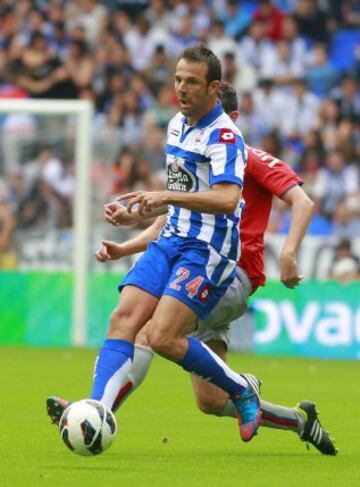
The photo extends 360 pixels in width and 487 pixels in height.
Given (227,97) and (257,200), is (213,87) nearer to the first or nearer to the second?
(227,97)

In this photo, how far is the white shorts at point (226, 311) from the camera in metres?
7.81

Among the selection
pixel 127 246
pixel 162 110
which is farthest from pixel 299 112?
pixel 127 246

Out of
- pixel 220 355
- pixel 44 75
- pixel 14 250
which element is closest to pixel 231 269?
pixel 220 355

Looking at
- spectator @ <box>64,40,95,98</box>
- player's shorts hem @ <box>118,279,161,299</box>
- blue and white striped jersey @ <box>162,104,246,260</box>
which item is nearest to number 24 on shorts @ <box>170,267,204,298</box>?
player's shorts hem @ <box>118,279,161,299</box>

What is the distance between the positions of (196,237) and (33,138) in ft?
39.3

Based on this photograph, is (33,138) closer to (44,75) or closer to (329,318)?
(44,75)

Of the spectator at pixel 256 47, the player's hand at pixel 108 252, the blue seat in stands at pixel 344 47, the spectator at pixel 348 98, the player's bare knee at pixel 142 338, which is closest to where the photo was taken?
the player's hand at pixel 108 252

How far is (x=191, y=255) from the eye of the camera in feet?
24.7

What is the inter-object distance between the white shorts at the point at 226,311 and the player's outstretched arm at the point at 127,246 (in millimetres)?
536

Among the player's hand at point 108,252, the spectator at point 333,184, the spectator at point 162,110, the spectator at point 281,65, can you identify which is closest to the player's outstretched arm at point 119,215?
the player's hand at point 108,252

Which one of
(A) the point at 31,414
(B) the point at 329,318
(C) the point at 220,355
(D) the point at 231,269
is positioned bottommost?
(B) the point at 329,318

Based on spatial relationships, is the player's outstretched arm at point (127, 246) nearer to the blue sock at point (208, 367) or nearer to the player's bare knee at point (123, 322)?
the player's bare knee at point (123, 322)

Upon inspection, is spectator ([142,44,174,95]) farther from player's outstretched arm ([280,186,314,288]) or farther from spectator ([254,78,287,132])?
player's outstretched arm ([280,186,314,288])

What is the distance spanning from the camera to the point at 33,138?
19281 millimetres
